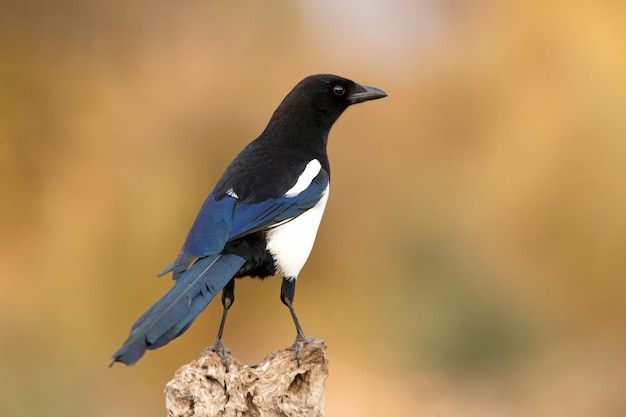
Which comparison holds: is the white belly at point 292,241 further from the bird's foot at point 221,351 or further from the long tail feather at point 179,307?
the bird's foot at point 221,351

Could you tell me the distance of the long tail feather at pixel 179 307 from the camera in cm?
211

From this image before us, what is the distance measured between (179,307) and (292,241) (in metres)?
0.60

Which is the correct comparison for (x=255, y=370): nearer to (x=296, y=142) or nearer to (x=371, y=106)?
(x=296, y=142)

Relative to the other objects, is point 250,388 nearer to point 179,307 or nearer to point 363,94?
point 179,307

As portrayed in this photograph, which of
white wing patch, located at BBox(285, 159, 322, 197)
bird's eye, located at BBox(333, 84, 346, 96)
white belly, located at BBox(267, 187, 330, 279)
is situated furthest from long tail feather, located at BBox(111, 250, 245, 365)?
bird's eye, located at BBox(333, 84, 346, 96)

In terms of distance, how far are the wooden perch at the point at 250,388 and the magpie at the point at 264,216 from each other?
0.19 ft

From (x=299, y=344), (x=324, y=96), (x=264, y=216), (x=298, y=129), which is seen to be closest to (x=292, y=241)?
(x=264, y=216)

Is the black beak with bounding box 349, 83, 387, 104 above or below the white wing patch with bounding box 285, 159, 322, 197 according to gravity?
above

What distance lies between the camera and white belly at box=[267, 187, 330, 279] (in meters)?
2.76

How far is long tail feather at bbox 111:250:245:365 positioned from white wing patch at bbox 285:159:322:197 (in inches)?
11.7

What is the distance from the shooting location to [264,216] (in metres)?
2.69

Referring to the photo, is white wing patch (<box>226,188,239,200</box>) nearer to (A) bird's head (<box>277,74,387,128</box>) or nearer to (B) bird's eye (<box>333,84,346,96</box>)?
(A) bird's head (<box>277,74,387,128</box>)

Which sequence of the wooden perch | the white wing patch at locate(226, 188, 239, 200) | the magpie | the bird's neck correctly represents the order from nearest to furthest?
the magpie, the wooden perch, the white wing patch at locate(226, 188, 239, 200), the bird's neck

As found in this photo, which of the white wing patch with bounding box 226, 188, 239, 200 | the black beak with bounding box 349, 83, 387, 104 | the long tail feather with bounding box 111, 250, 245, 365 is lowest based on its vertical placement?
the long tail feather with bounding box 111, 250, 245, 365
